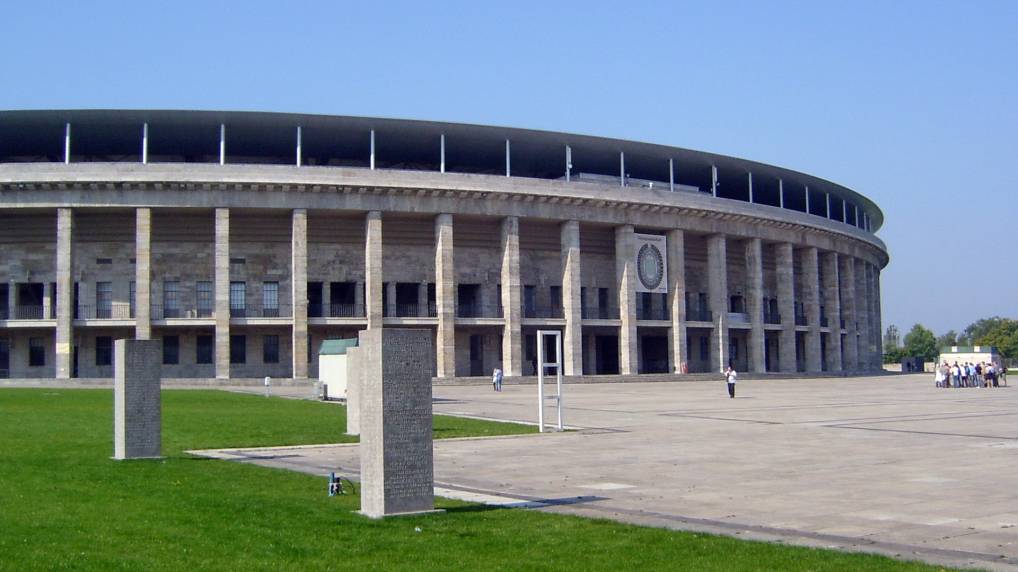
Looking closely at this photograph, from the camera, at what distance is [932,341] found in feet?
631

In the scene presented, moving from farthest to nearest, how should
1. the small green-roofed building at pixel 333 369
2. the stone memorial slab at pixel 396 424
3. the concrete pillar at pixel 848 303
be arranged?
the concrete pillar at pixel 848 303
the small green-roofed building at pixel 333 369
the stone memorial slab at pixel 396 424

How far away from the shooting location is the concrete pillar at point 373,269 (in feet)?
195

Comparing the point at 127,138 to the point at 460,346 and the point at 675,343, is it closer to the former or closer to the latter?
the point at 460,346

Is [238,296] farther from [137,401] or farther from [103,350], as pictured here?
[137,401]

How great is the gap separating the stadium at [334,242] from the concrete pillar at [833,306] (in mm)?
11661

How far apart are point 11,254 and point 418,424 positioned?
56.1m

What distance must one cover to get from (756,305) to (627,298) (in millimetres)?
12308

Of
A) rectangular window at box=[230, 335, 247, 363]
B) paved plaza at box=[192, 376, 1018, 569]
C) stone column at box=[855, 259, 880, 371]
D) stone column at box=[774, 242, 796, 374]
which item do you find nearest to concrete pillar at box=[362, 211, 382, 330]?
rectangular window at box=[230, 335, 247, 363]

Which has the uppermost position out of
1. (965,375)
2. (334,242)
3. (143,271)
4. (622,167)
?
(622,167)

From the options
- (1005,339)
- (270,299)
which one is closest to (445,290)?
(270,299)

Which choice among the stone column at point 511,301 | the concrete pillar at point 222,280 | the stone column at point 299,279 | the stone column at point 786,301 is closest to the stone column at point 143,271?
the concrete pillar at point 222,280

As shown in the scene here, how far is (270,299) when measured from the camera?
204 ft

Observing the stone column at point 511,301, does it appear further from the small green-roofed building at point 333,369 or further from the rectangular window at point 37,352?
the rectangular window at point 37,352

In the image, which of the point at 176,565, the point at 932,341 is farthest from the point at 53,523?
the point at 932,341
